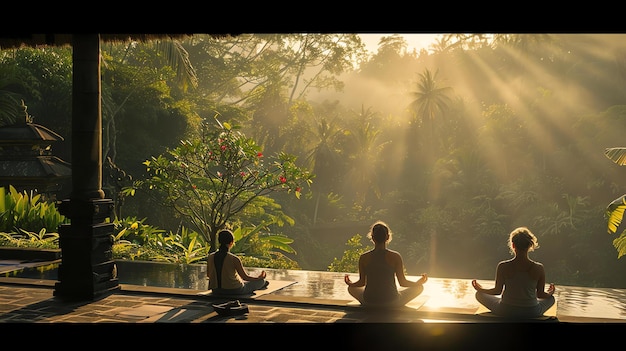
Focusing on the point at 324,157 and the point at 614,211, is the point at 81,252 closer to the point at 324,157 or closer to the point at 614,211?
the point at 614,211

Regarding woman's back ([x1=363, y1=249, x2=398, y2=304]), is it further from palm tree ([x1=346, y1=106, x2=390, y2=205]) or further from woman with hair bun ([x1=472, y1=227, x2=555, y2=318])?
palm tree ([x1=346, y1=106, x2=390, y2=205])

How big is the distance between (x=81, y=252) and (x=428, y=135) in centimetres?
4058

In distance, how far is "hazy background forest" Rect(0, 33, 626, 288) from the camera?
26.8 meters

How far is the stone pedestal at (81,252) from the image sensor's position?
773cm

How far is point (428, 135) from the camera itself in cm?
4675

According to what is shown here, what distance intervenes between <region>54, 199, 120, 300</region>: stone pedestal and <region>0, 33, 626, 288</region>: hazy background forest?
1443cm

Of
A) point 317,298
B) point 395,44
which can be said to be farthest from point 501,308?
point 395,44

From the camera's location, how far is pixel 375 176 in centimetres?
4744

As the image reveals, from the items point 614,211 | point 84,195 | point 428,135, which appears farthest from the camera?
point 428,135

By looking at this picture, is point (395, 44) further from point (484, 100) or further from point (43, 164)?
point (43, 164)

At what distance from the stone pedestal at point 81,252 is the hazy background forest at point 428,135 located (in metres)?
14.4

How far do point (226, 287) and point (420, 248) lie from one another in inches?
1299

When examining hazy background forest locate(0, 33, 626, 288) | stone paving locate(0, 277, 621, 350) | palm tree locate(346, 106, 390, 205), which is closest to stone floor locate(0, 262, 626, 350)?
stone paving locate(0, 277, 621, 350)

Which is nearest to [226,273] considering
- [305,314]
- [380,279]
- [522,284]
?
[305,314]
